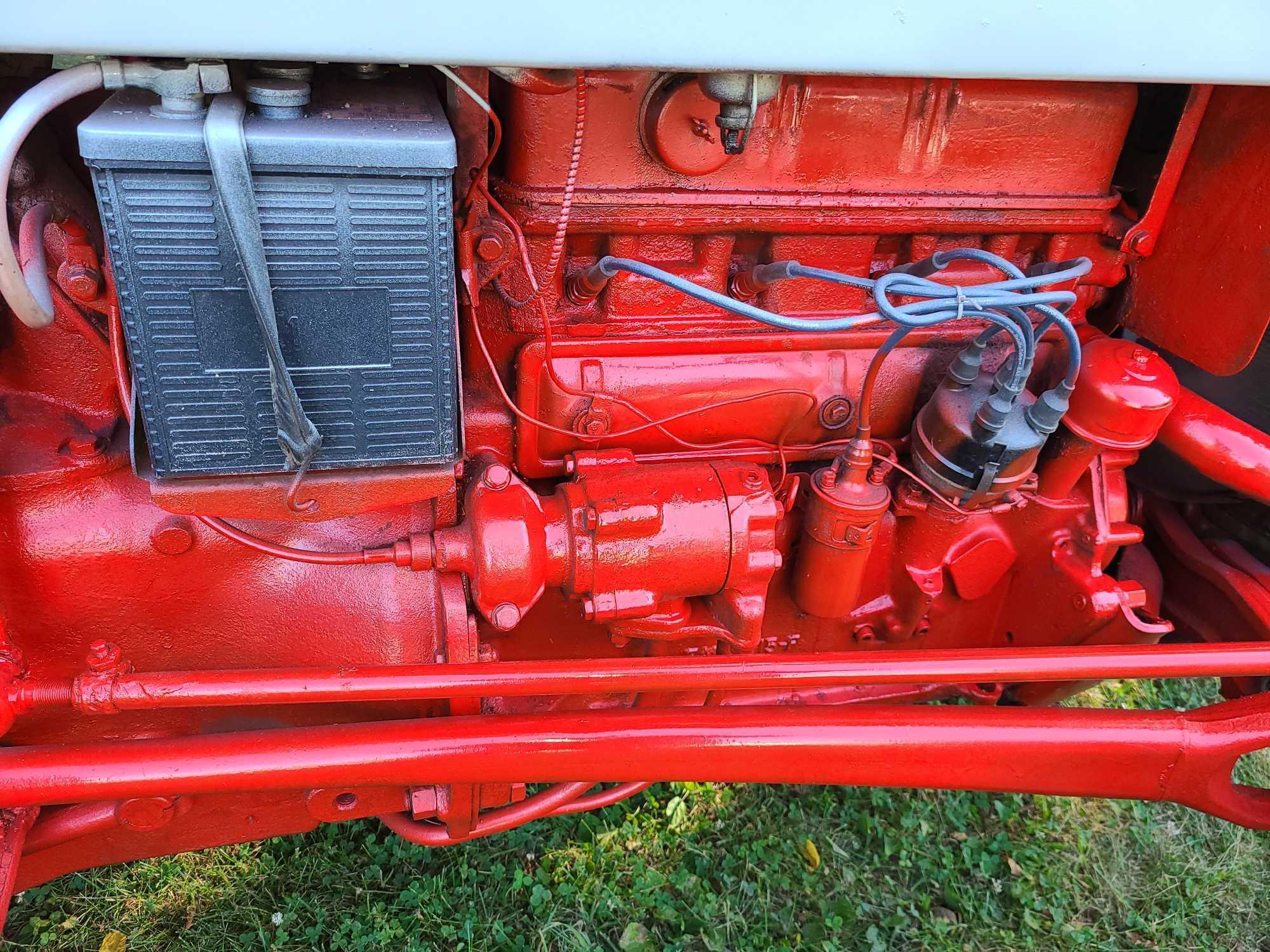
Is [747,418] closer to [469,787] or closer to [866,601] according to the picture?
[866,601]

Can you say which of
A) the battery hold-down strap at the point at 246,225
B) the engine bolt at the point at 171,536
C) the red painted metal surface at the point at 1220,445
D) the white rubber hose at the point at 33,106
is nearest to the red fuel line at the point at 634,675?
the engine bolt at the point at 171,536

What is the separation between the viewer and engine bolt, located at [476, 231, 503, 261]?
4.37 feet

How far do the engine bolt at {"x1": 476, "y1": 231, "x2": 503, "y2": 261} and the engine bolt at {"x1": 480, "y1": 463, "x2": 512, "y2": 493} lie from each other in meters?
0.35

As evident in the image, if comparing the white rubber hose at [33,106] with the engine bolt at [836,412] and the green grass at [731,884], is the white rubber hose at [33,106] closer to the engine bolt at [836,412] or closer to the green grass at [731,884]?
the engine bolt at [836,412]

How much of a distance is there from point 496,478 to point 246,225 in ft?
1.90

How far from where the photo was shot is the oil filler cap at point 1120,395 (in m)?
1.60

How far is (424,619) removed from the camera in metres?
1.58

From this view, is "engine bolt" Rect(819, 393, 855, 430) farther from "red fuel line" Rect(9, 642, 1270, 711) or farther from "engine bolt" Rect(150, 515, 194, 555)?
"engine bolt" Rect(150, 515, 194, 555)

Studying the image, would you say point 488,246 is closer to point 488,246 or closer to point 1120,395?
point 488,246

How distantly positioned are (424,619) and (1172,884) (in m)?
1.95

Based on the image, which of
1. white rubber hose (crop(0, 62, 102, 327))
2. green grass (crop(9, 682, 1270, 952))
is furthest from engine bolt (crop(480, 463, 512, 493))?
green grass (crop(9, 682, 1270, 952))

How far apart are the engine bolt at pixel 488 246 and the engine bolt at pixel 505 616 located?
57cm

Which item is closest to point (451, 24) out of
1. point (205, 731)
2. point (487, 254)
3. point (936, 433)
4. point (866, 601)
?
point (487, 254)

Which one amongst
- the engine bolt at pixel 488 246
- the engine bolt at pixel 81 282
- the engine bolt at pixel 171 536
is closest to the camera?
the engine bolt at pixel 81 282
